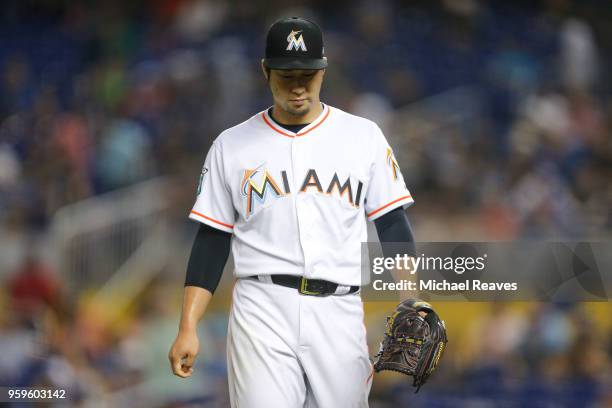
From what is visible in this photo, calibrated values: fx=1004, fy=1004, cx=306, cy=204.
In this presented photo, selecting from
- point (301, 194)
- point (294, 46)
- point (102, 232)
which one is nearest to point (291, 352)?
point (301, 194)

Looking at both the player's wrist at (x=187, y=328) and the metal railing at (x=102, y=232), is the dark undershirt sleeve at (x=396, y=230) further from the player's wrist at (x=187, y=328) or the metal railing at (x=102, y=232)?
the metal railing at (x=102, y=232)

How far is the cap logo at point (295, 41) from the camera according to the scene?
304cm

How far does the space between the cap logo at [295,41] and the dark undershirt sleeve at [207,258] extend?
638mm

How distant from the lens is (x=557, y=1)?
888cm

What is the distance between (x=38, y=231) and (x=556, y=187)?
373cm

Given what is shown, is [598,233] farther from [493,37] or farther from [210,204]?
[210,204]

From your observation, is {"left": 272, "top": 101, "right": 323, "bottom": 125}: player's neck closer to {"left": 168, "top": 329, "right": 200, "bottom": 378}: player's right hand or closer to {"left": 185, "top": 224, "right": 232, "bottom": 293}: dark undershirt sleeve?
{"left": 185, "top": 224, "right": 232, "bottom": 293}: dark undershirt sleeve

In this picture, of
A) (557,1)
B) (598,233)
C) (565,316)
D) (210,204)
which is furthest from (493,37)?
(210,204)

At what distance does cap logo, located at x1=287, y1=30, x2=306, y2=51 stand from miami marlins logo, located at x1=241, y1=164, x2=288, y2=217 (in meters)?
0.38

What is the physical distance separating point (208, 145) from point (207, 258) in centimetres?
481

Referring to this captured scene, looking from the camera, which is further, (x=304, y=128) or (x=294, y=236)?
(x=304, y=128)

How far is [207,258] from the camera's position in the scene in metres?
3.19

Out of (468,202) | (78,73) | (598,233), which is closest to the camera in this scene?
(598,233)

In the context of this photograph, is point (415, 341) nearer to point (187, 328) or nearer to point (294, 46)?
point (187, 328)
